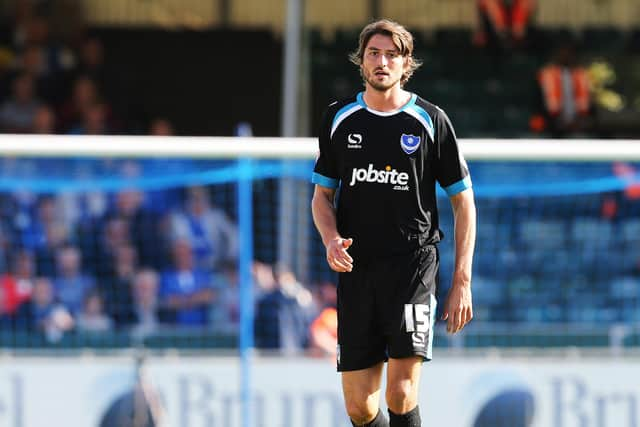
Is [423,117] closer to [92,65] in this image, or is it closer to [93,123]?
[93,123]

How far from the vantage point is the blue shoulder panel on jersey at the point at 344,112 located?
16.7 feet

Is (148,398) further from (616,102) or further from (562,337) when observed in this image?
(616,102)

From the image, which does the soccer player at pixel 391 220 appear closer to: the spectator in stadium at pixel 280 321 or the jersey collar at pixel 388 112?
the jersey collar at pixel 388 112

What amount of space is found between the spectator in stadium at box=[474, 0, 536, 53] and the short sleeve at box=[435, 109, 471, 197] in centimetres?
952

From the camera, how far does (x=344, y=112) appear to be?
201 inches

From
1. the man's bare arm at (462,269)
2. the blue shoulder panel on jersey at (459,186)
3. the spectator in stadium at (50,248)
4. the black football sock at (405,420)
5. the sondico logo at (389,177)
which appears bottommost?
the black football sock at (405,420)

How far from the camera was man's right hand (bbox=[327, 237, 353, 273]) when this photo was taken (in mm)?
4832

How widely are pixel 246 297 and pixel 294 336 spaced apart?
748 millimetres

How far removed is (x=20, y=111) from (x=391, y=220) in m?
8.05

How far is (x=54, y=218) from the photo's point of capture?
Result: 909cm

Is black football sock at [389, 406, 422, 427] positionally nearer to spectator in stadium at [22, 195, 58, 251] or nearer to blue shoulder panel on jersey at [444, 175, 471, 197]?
blue shoulder panel on jersey at [444, 175, 471, 197]

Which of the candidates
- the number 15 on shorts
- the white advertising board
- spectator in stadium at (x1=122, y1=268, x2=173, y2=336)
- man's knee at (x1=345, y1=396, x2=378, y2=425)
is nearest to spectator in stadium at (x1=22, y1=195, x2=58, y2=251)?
spectator in stadium at (x1=122, y1=268, x2=173, y2=336)

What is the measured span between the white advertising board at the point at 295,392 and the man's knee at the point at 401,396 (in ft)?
7.85

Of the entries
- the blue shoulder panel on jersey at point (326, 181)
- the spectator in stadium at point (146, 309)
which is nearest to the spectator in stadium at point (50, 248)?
the spectator in stadium at point (146, 309)
